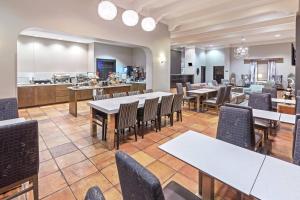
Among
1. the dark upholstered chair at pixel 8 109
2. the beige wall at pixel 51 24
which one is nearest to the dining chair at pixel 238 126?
the dark upholstered chair at pixel 8 109

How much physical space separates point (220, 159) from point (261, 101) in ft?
8.43

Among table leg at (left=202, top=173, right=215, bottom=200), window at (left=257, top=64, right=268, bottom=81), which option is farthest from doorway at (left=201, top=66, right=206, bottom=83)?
table leg at (left=202, top=173, right=215, bottom=200)

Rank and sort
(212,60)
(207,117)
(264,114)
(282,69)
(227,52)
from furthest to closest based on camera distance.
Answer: (212,60) → (227,52) → (282,69) → (207,117) → (264,114)

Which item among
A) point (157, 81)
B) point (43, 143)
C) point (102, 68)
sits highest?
point (102, 68)

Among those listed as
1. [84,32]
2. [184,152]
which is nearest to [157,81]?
[84,32]

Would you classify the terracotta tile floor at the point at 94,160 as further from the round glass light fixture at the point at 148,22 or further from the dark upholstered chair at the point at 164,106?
the round glass light fixture at the point at 148,22

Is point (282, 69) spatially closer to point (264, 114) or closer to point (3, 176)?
point (264, 114)

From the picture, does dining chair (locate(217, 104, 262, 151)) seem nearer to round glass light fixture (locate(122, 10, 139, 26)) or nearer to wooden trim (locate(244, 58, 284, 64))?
round glass light fixture (locate(122, 10, 139, 26))

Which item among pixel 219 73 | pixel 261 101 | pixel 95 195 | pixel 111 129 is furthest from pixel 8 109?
pixel 219 73

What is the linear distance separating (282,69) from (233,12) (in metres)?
8.75

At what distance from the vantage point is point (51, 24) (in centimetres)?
378

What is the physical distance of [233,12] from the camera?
206 inches

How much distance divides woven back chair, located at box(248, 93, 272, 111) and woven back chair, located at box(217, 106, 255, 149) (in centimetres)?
161

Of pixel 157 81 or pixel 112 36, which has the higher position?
pixel 112 36
